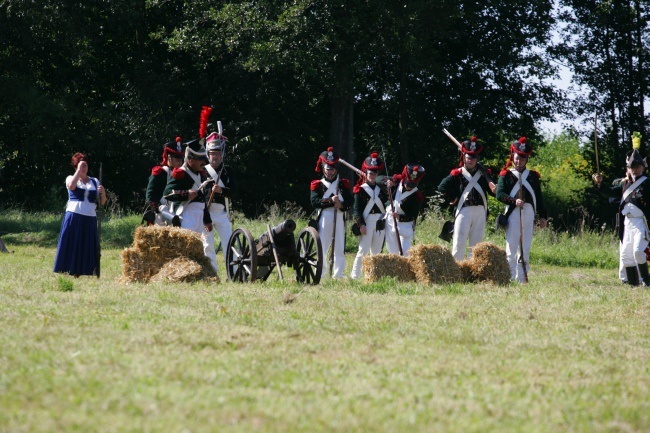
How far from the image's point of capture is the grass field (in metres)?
5.41

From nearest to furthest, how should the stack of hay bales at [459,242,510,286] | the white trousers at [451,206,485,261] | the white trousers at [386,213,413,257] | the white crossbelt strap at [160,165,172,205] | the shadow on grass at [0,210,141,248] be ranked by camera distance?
1. the stack of hay bales at [459,242,510,286]
2. the white crossbelt strap at [160,165,172,205]
3. the white trousers at [451,206,485,261]
4. the white trousers at [386,213,413,257]
5. the shadow on grass at [0,210,141,248]

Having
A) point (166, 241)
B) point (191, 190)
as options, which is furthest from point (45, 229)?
point (166, 241)

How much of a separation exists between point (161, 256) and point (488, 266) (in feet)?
13.4

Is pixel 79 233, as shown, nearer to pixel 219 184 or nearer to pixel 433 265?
pixel 219 184

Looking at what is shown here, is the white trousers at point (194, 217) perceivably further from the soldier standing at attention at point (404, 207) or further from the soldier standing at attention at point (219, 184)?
the soldier standing at attention at point (404, 207)

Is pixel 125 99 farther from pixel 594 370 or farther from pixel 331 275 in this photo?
pixel 594 370

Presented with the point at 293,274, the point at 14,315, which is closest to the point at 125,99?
the point at 293,274

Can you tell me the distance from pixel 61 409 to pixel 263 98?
85.3 feet

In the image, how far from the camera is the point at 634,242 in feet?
43.2

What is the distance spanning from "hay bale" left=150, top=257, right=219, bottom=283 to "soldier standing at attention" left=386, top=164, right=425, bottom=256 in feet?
12.5

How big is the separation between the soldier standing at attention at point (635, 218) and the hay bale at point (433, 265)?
2.54 m

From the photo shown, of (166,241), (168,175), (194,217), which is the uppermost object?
(168,175)

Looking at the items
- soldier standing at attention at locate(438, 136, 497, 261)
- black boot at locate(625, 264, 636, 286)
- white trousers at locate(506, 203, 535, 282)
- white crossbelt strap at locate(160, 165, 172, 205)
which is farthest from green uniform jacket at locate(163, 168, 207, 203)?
black boot at locate(625, 264, 636, 286)

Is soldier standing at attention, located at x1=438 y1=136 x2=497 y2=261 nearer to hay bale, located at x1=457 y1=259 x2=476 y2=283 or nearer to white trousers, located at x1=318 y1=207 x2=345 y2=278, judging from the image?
hay bale, located at x1=457 y1=259 x2=476 y2=283
